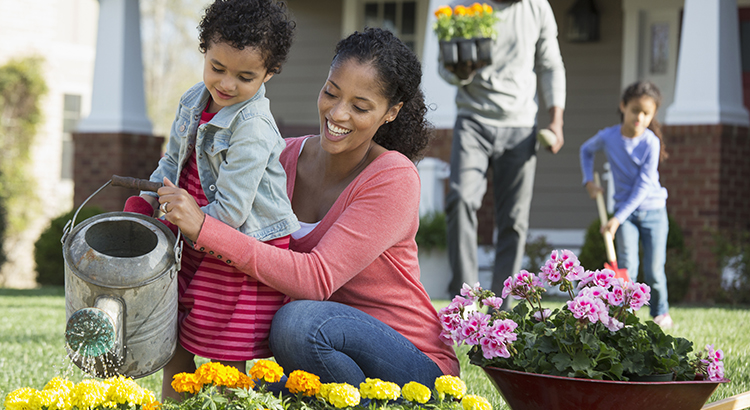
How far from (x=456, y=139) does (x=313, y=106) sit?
6.90m

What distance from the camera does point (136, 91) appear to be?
919cm

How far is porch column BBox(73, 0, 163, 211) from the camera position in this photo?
9008 mm

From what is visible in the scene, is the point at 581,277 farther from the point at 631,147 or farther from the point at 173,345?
the point at 631,147

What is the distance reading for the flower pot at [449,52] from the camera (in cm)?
464

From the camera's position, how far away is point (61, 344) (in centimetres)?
394

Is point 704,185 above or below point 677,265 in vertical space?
above

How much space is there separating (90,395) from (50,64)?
50.2 feet

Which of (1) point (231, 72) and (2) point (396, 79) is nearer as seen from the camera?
(1) point (231, 72)

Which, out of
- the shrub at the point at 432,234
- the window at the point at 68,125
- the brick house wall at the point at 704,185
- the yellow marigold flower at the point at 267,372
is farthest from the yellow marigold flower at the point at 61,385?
the window at the point at 68,125

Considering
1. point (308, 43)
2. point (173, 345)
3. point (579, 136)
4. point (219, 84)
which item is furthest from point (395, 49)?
point (308, 43)

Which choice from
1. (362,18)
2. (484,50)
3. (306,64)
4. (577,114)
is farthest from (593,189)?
(306,64)

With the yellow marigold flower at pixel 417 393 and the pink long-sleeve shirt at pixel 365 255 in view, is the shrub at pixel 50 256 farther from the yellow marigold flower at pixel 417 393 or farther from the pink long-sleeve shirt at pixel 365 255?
the yellow marigold flower at pixel 417 393

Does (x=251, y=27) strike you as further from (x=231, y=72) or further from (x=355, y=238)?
(x=355, y=238)

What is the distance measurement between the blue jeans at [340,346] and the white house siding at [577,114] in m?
8.07
